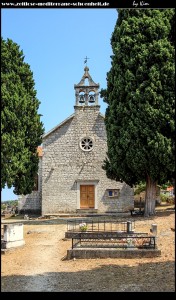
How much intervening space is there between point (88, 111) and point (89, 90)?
65.2 inches

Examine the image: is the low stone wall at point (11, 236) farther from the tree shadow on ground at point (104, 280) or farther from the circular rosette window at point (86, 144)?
the circular rosette window at point (86, 144)

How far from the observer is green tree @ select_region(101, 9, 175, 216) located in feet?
60.0

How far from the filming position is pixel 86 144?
27.4 m

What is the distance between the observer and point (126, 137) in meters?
19.4

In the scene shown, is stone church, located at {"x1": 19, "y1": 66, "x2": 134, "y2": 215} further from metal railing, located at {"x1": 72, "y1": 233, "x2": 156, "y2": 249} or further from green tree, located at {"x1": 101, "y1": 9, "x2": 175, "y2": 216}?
metal railing, located at {"x1": 72, "y1": 233, "x2": 156, "y2": 249}

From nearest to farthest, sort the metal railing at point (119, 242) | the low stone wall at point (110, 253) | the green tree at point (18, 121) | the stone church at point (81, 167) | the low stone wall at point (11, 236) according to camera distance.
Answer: the low stone wall at point (110, 253), the metal railing at point (119, 242), the low stone wall at point (11, 236), the green tree at point (18, 121), the stone church at point (81, 167)

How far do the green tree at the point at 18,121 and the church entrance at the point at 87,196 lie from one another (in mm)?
6595

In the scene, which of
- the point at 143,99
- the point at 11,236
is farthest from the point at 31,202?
the point at 11,236

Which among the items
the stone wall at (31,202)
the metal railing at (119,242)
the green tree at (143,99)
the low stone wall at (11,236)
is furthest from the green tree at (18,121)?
the stone wall at (31,202)

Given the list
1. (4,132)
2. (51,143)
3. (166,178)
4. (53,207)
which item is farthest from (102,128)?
(4,132)

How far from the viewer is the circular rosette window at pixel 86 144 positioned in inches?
1077

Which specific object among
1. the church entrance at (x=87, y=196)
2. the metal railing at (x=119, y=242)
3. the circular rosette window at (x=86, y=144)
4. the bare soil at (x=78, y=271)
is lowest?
the bare soil at (x=78, y=271)

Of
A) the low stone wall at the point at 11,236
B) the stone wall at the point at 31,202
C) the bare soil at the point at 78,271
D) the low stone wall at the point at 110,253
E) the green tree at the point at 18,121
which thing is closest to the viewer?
the bare soil at the point at 78,271

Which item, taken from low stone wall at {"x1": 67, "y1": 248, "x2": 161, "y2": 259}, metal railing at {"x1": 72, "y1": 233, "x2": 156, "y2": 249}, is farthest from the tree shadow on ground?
metal railing at {"x1": 72, "y1": 233, "x2": 156, "y2": 249}
